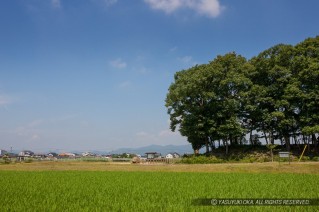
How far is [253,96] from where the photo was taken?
2037 inches

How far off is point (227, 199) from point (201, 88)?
41.9 meters

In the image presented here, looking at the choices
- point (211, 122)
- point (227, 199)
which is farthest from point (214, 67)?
point (227, 199)

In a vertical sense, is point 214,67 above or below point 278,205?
above

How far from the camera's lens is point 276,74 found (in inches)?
1970

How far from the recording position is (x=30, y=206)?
36.8ft

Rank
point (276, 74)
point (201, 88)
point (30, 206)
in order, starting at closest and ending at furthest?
point (30, 206), point (276, 74), point (201, 88)

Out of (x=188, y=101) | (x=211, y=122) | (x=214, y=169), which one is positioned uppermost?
(x=188, y=101)

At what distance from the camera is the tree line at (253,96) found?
46.9 metres

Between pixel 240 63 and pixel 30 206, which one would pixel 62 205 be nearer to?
pixel 30 206

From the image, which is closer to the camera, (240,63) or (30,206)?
(30,206)

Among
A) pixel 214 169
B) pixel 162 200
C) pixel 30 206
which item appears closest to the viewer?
pixel 30 206

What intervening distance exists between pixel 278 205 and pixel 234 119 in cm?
3952

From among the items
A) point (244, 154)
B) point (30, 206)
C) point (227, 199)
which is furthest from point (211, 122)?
point (30, 206)

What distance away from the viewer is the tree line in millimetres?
46906
